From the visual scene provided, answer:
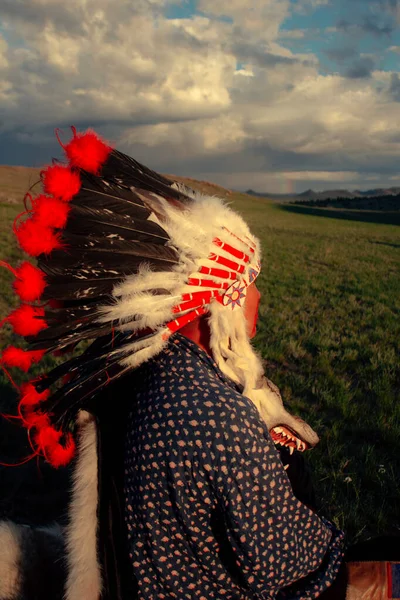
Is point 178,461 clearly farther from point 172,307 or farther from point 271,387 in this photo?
point 271,387

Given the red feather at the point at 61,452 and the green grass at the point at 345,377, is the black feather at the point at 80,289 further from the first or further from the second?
the green grass at the point at 345,377

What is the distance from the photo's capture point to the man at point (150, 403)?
1.78 metres

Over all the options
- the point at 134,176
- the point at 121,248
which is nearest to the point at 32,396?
the point at 121,248

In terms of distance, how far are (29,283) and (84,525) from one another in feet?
3.52

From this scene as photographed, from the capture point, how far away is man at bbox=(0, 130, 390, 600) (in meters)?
1.78

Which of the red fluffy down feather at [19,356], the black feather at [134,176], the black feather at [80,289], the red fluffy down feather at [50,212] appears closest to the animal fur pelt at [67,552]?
the red fluffy down feather at [19,356]

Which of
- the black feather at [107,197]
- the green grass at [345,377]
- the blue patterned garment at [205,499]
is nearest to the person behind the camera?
the blue patterned garment at [205,499]

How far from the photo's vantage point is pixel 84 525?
2039 millimetres

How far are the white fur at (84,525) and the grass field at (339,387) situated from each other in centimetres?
175

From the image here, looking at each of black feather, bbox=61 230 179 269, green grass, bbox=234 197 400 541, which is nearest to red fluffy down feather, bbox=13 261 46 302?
black feather, bbox=61 230 179 269

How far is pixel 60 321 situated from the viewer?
194cm

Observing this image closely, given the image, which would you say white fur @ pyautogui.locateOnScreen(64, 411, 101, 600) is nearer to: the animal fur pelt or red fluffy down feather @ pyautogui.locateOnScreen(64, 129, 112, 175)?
the animal fur pelt

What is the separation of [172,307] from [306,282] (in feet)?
36.3

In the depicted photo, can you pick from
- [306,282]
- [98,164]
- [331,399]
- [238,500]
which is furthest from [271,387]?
[306,282]
